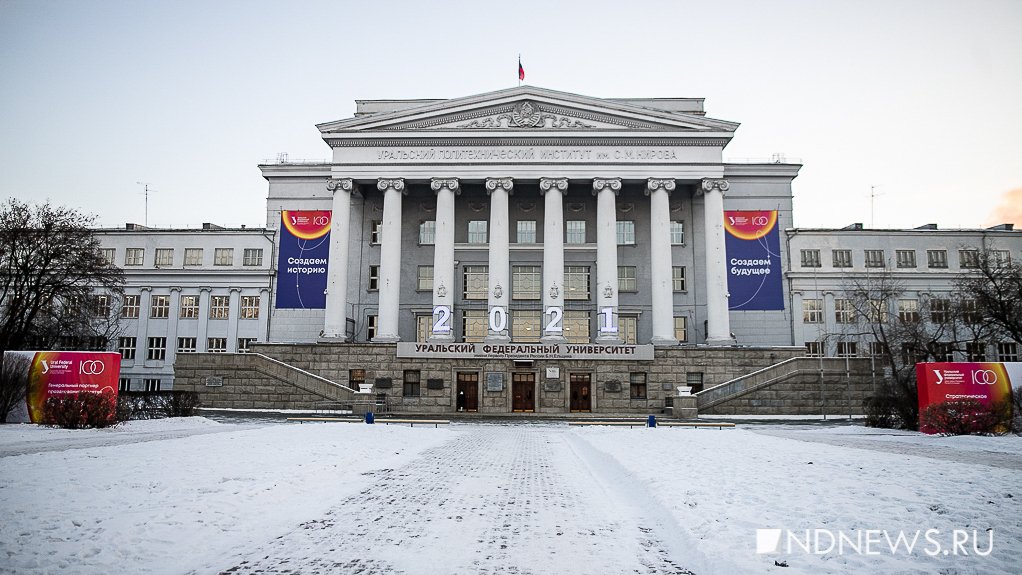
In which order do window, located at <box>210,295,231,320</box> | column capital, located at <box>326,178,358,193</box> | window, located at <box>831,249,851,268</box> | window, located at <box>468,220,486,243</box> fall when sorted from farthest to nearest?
window, located at <box>210,295,231,320</box>, window, located at <box>831,249,851,268</box>, window, located at <box>468,220,486,243</box>, column capital, located at <box>326,178,358,193</box>

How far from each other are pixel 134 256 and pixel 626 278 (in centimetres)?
4467

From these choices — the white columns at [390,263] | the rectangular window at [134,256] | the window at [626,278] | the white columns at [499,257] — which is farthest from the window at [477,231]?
the rectangular window at [134,256]

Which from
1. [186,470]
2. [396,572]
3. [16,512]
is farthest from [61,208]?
[396,572]

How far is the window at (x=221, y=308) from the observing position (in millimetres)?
59844

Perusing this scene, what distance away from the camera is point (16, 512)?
28.2 feet

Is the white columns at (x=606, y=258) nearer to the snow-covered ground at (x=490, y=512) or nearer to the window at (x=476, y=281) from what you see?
the window at (x=476, y=281)

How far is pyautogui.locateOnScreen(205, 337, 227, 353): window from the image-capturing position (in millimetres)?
59531

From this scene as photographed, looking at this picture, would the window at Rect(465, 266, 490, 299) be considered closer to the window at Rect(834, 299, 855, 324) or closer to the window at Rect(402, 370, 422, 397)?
the window at Rect(402, 370, 422, 397)

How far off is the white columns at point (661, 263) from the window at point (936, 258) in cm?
2497

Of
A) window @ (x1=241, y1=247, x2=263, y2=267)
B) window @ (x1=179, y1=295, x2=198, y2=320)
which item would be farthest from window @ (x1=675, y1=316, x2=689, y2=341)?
window @ (x1=179, y1=295, x2=198, y2=320)

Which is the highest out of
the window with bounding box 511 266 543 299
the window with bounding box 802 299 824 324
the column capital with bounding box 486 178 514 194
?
the column capital with bounding box 486 178 514 194

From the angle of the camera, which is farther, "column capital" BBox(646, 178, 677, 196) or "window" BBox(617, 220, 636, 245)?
"window" BBox(617, 220, 636, 245)

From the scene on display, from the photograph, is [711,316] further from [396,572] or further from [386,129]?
[396,572]

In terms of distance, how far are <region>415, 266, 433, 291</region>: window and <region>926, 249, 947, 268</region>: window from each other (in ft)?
143
